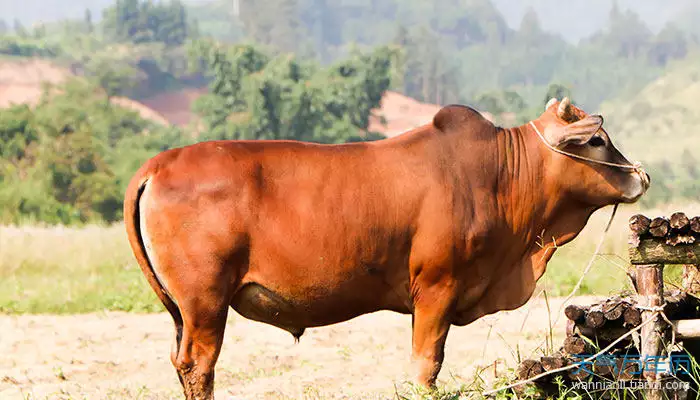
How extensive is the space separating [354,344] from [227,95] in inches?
1729

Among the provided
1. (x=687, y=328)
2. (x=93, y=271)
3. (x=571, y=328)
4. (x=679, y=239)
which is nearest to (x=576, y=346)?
(x=571, y=328)

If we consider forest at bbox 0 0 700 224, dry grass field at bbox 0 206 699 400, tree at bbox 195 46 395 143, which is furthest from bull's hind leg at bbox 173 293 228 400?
tree at bbox 195 46 395 143

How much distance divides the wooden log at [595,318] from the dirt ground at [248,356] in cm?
96

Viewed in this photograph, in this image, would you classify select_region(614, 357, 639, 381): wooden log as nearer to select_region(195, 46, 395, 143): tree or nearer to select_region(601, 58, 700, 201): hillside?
select_region(195, 46, 395, 143): tree

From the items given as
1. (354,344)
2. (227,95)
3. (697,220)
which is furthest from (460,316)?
(227,95)

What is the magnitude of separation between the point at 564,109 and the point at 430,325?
151 centimetres

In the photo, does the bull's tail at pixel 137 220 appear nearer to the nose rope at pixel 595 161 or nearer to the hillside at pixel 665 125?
the nose rope at pixel 595 161

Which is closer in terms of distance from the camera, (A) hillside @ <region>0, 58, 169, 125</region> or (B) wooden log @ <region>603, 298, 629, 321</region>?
(B) wooden log @ <region>603, 298, 629, 321</region>

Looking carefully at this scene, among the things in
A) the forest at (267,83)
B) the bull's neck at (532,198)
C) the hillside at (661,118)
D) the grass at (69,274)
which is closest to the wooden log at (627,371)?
the bull's neck at (532,198)

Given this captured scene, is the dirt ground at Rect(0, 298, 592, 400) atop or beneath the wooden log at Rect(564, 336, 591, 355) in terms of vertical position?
beneath

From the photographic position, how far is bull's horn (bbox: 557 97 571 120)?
248 inches

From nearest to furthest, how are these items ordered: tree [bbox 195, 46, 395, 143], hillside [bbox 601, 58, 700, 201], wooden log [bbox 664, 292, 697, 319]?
wooden log [bbox 664, 292, 697, 319] → tree [bbox 195, 46, 395, 143] → hillside [bbox 601, 58, 700, 201]

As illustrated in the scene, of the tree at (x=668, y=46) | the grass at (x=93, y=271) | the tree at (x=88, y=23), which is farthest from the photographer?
the tree at (x=668, y=46)

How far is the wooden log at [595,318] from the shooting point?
6012mm
